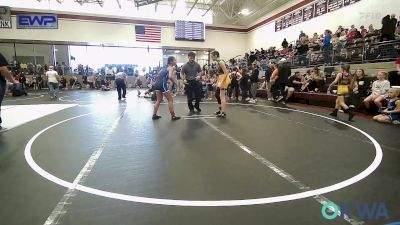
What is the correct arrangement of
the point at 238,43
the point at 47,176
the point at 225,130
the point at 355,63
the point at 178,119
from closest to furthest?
the point at 47,176 < the point at 225,130 < the point at 178,119 < the point at 355,63 < the point at 238,43

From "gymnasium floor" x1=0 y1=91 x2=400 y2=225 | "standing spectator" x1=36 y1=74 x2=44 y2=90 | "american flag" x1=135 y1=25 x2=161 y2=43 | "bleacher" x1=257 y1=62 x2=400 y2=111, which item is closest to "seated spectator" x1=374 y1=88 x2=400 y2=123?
"gymnasium floor" x1=0 y1=91 x2=400 y2=225

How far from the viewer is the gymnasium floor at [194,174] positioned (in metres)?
2.22

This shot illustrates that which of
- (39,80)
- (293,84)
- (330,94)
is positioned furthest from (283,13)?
(39,80)

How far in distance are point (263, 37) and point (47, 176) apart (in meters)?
22.2

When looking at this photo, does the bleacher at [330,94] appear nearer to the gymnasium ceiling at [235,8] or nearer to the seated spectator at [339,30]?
the seated spectator at [339,30]

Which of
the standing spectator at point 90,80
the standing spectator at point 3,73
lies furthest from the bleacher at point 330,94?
the standing spectator at point 90,80

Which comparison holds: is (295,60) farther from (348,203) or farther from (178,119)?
(348,203)

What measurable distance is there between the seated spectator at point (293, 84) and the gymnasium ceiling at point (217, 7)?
10.9 m

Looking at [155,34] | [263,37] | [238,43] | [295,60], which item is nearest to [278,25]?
[263,37]

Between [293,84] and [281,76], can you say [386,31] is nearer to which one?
[293,84]

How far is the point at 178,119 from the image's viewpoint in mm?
6793

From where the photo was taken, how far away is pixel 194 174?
307cm

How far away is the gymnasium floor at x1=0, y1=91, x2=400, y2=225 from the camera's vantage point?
2.22 metres

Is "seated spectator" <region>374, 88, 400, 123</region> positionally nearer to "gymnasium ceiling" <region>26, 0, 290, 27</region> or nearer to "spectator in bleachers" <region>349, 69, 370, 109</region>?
"spectator in bleachers" <region>349, 69, 370, 109</region>
